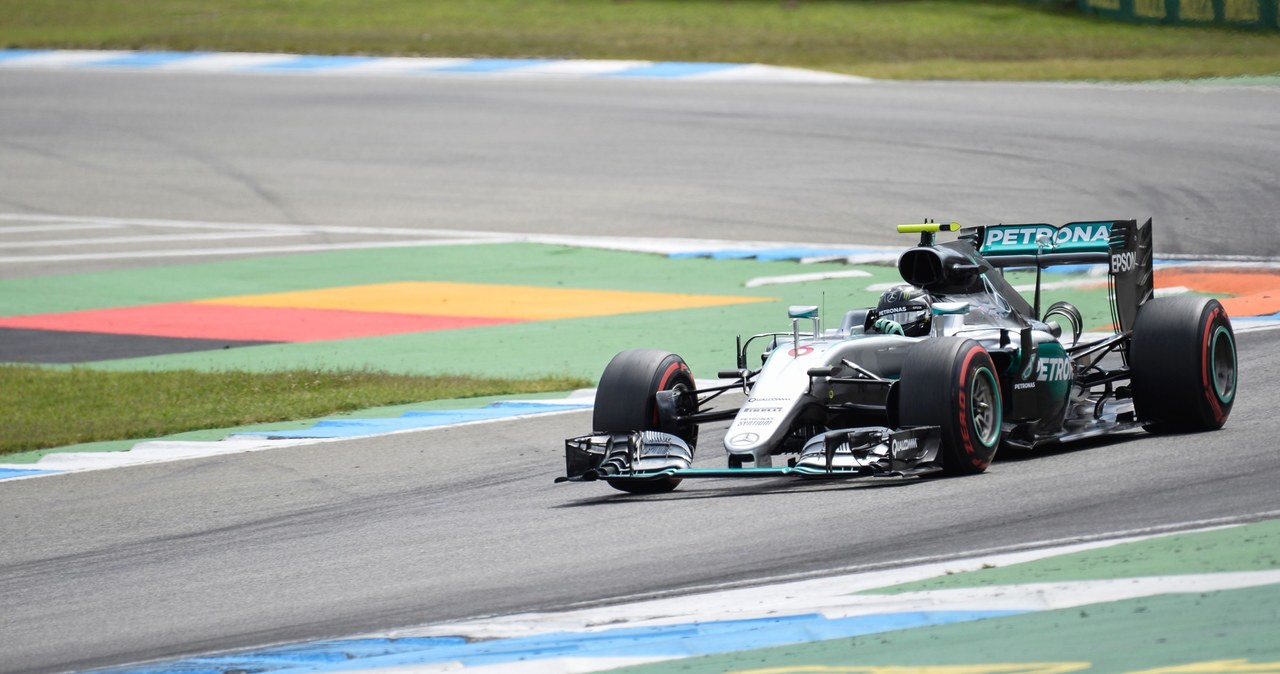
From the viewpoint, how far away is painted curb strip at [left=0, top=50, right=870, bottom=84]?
36000mm

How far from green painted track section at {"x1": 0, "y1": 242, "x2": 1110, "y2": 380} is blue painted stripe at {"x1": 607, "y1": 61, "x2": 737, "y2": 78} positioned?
520 inches

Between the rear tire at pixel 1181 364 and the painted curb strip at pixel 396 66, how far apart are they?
22986 millimetres

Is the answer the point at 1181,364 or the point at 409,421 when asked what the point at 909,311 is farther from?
the point at 409,421

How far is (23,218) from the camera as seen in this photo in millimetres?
28297

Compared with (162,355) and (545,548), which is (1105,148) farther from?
(545,548)

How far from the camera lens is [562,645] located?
25.8ft

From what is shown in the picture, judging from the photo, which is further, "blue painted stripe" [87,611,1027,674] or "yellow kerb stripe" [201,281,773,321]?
"yellow kerb stripe" [201,281,773,321]

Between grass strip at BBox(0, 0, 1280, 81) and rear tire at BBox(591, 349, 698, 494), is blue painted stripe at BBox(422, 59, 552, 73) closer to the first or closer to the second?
grass strip at BBox(0, 0, 1280, 81)

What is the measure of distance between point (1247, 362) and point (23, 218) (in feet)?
65.1

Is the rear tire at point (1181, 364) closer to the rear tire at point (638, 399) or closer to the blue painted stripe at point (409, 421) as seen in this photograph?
the rear tire at point (638, 399)

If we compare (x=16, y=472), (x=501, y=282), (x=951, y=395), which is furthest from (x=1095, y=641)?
(x=501, y=282)

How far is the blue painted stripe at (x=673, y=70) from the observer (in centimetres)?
3659

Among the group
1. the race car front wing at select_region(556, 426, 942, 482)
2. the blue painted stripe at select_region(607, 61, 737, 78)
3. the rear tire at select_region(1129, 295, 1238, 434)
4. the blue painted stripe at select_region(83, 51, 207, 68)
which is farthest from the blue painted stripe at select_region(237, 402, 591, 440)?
the blue painted stripe at select_region(83, 51, 207, 68)

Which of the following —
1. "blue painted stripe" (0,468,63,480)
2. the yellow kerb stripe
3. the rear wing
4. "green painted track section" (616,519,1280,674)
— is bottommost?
"blue painted stripe" (0,468,63,480)
